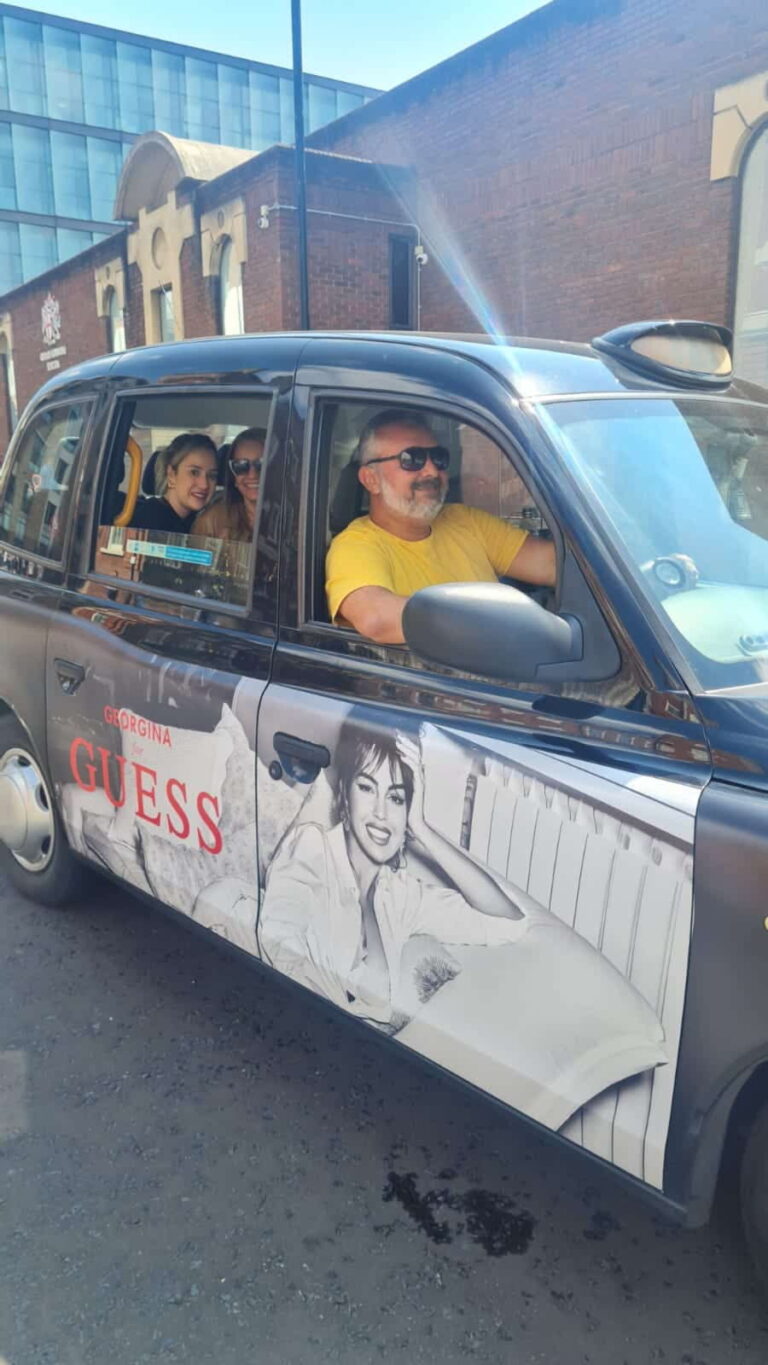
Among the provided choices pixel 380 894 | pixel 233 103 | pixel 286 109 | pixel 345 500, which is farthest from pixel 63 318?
pixel 286 109

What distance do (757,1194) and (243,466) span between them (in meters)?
2.21

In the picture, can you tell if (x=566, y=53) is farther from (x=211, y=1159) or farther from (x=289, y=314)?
(x=211, y=1159)

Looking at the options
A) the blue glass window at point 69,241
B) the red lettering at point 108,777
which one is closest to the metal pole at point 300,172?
the red lettering at point 108,777

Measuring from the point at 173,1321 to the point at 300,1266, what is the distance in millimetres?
292

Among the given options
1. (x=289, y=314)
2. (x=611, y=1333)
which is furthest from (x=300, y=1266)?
(x=289, y=314)

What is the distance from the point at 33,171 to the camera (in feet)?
155

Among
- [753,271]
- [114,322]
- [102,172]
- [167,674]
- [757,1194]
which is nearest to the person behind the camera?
[757,1194]

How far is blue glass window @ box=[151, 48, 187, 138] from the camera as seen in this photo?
Answer: 4953 centimetres

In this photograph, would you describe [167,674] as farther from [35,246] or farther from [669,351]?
[35,246]

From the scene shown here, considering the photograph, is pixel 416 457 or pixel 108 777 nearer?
pixel 416 457

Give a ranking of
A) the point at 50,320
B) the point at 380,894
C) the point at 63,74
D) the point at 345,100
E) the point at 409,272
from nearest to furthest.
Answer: the point at 380,894 → the point at 409,272 → the point at 50,320 → the point at 63,74 → the point at 345,100

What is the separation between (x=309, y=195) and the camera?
1672 cm

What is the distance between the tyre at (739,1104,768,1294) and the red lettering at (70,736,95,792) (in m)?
2.16

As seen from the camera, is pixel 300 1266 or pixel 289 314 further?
pixel 289 314
